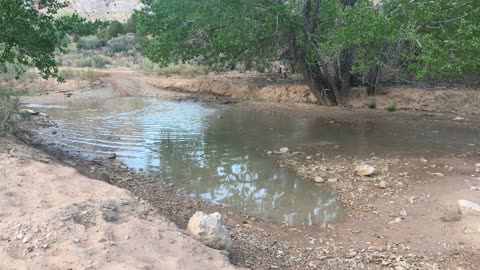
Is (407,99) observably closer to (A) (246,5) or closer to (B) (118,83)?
(A) (246,5)

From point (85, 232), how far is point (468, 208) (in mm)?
4780

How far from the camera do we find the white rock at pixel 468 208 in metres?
5.94

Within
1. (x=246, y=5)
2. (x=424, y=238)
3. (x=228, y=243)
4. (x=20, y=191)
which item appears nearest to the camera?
(x=228, y=243)

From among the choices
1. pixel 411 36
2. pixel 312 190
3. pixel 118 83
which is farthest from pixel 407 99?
pixel 118 83

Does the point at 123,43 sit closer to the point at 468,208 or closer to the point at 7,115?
the point at 7,115

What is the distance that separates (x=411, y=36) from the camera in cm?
912

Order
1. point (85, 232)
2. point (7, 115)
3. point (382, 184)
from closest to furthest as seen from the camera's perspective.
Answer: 1. point (85, 232)
2. point (382, 184)
3. point (7, 115)

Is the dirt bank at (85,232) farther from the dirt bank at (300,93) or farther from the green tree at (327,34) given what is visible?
the dirt bank at (300,93)

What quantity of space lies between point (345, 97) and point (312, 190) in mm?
9424

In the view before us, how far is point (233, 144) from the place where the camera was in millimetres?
10734

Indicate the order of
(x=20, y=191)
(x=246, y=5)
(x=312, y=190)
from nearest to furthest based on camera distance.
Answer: (x=20, y=191) → (x=312, y=190) → (x=246, y=5)

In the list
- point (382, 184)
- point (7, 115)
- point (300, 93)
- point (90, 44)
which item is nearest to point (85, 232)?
point (7, 115)

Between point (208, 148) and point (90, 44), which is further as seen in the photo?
point (90, 44)

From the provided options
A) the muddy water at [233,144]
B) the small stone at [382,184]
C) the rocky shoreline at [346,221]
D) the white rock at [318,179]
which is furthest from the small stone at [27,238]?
the small stone at [382,184]
